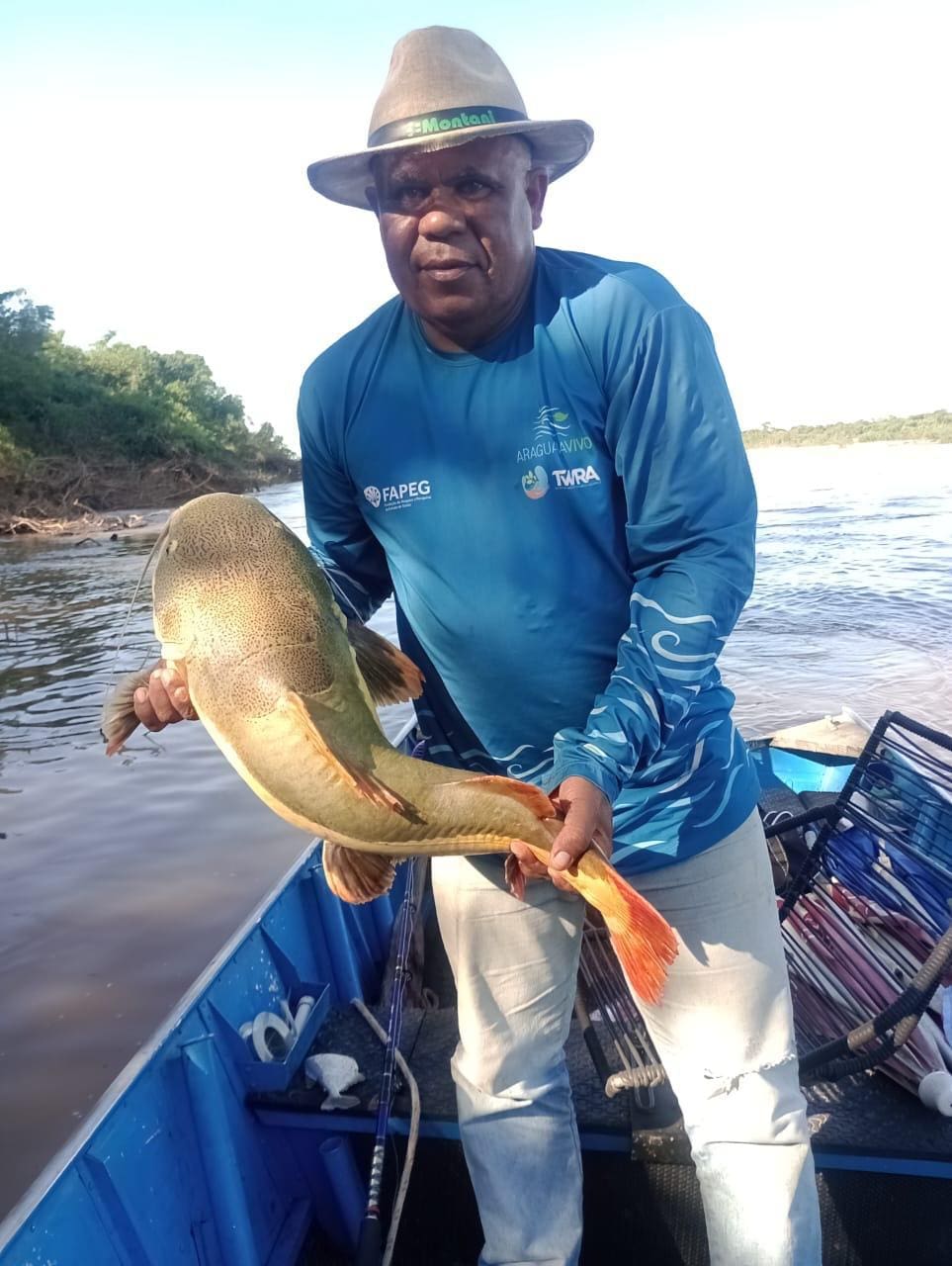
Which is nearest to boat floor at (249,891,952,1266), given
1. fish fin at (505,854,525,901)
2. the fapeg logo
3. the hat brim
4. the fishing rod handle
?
the fishing rod handle

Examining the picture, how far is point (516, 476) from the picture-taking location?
7.05 ft

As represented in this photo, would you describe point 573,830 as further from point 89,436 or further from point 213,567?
point 89,436

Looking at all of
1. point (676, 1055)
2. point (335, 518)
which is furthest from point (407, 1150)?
point (335, 518)

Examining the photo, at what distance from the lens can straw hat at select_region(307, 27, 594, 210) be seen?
6.53 ft

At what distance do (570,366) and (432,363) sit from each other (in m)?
0.35

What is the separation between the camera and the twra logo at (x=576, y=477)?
211 centimetres

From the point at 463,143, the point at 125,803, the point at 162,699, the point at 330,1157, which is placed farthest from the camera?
the point at 125,803

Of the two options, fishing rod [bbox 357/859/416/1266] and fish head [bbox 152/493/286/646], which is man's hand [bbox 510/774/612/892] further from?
fishing rod [bbox 357/859/416/1266]

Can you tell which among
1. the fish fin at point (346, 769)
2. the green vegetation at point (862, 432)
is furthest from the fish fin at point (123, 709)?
the green vegetation at point (862, 432)

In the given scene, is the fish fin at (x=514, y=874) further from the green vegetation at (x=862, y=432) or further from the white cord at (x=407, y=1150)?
the green vegetation at (x=862, y=432)

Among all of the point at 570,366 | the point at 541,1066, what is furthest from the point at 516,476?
the point at 541,1066

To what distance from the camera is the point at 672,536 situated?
2027 mm

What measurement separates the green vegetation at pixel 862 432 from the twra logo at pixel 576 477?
9332 cm

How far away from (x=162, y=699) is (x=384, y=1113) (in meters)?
1.55
